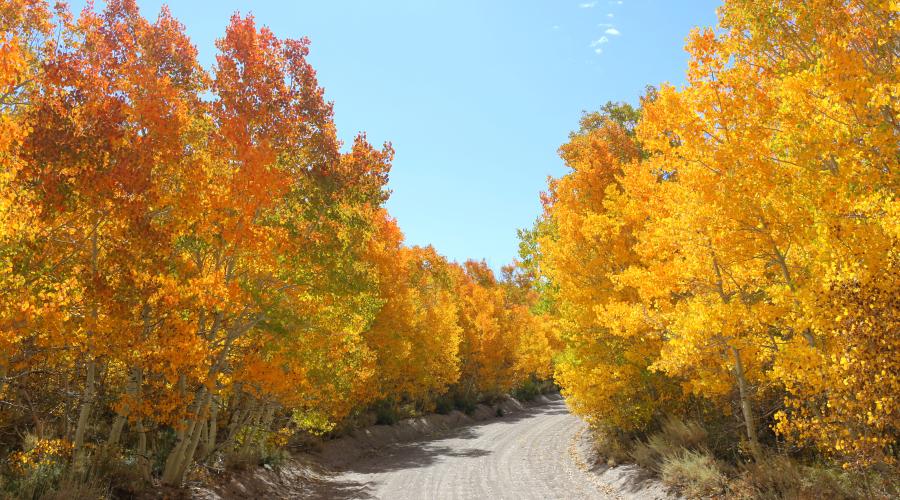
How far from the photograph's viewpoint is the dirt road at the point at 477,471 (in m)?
13.5

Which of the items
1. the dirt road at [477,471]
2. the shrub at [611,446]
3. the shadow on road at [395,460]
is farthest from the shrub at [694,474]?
the shadow on road at [395,460]

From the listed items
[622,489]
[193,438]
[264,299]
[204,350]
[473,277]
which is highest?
[473,277]

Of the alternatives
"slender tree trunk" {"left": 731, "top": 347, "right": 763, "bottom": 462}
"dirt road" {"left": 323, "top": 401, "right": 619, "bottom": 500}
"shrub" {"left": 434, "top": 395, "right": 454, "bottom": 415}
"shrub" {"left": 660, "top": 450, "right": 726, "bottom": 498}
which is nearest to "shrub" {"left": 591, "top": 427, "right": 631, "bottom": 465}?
"dirt road" {"left": 323, "top": 401, "right": 619, "bottom": 500}

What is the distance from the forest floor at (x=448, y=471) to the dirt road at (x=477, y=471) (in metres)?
0.03

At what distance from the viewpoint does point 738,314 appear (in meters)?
8.41

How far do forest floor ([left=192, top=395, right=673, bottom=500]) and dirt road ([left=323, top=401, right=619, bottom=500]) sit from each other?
3 cm

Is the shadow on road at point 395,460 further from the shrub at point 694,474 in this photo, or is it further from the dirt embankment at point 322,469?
the shrub at point 694,474

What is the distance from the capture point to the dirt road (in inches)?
533

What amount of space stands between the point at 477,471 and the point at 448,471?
0.99 metres

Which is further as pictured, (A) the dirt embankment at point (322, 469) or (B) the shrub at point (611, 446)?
(B) the shrub at point (611, 446)

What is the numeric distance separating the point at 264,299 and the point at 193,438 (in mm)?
4237

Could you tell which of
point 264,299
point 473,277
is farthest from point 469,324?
point 264,299

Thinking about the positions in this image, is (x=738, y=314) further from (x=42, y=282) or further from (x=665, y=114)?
(x=42, y=282)

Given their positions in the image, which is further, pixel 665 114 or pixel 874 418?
pixel 665 114
